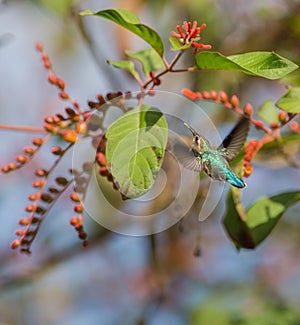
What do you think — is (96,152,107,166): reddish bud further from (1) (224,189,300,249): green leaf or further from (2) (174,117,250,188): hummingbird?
(1) (224,189,300,249): green leaf

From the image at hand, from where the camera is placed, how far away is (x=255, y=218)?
120 centimetres

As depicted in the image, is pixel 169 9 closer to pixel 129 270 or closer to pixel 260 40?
pixel 260 40

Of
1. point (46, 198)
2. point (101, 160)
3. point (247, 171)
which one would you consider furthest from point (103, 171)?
point (247, 171)

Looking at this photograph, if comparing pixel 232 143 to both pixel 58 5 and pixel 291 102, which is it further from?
pixel 58 5

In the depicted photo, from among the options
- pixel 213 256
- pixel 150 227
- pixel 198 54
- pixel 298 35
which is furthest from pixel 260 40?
pixel 198 54

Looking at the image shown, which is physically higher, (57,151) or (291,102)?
(291,102)

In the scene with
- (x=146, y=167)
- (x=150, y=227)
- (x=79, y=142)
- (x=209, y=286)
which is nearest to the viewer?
(x=146, y=167)

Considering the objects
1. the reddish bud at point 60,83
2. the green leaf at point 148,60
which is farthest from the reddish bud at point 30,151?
the green leaf at point 148,60

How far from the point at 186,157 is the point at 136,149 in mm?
110

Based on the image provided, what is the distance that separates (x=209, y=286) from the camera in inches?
123

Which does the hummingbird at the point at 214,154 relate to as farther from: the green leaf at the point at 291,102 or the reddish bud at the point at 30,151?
the reddish bud at the point at 30,151

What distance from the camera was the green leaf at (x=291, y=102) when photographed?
0.98 metres

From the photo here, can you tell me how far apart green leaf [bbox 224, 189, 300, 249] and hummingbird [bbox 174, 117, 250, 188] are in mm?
133

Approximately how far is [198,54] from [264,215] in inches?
16.5
